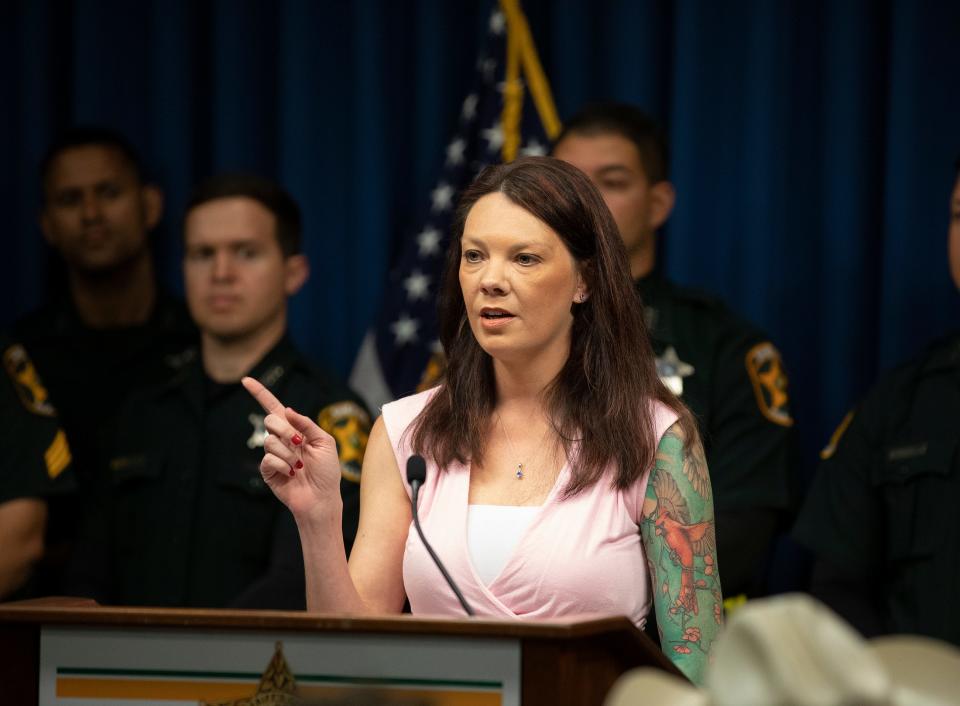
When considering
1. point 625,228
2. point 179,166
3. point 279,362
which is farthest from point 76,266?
point 625,228

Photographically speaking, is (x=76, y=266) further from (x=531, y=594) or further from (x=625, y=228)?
(x=531, y=594)

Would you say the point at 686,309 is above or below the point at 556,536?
above

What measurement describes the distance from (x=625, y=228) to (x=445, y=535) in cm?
178

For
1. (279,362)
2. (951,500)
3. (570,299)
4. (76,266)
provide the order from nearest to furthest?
(570,299) → (951,500) → (279,362) → (76,266)

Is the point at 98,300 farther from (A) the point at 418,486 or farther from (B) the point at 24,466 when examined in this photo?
(A) the point at 418,486

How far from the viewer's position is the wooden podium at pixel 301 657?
74.6 inches

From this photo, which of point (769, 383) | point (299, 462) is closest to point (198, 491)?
point (769, 383)

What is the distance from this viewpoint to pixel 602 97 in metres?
4.80

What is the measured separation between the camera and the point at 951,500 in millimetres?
3664

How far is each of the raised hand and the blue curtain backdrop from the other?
7.71 ft

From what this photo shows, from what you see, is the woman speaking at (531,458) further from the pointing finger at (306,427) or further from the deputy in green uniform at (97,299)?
the deputy in green uniform at (97,299)

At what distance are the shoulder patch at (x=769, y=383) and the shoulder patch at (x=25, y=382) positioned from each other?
1920mm

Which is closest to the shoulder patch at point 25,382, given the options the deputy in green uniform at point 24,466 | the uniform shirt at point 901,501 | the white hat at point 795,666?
the deputy in green uniform at point 24,466

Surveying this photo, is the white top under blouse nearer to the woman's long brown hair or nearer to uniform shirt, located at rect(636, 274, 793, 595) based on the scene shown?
the woman's long brown hair
